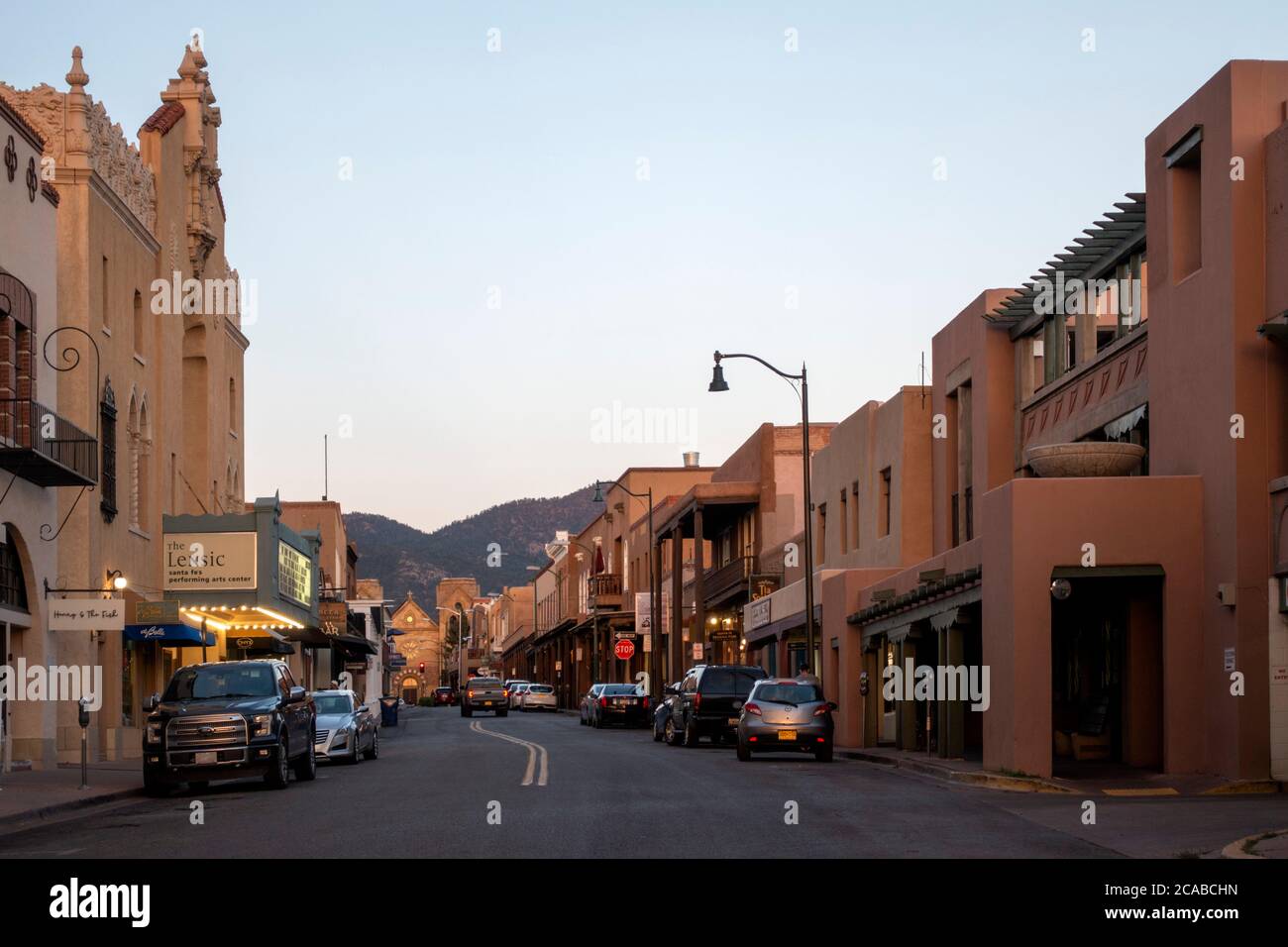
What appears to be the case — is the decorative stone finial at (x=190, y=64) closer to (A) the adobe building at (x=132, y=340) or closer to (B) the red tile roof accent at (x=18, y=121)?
Answer: (A) the adobe building at (x=132, y=340)

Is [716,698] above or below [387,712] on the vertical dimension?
above

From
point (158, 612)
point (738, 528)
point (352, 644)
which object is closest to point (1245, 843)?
point (158, 612)

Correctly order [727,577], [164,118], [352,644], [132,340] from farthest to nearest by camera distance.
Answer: [352,644] → [727,577] → [164,118] → [132,340]

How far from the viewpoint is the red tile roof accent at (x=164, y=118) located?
1628 inches

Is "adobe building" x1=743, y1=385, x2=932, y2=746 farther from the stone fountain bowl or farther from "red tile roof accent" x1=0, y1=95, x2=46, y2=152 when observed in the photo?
"red tile roof accent" x1=0, y1=95, x2=46, y2=152

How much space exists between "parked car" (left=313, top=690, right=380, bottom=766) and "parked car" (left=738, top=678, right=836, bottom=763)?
306 inches

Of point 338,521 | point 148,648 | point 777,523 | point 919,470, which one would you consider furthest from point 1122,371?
point 338,521

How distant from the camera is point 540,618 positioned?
136875mm

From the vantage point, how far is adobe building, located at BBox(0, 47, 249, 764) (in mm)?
33344

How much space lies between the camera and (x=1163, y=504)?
2486cm

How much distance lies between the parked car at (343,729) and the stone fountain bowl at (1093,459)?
14.5 meters

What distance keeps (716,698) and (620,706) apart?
20.6 meters

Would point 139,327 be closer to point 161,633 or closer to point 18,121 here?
point 161,633
